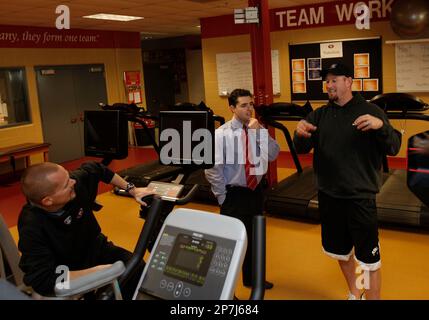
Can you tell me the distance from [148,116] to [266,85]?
5.69 ft

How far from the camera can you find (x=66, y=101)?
9.89 m

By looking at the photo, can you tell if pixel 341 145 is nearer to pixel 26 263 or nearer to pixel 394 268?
pixel 394 268

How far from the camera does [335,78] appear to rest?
2.88m

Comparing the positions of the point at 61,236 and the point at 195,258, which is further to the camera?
the point at 61,236

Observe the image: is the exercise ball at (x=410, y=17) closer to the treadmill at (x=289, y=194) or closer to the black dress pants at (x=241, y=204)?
the treadmill at (x=289, y=194)

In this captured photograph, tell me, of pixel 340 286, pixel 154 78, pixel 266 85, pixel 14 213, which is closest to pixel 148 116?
pixel 266 85

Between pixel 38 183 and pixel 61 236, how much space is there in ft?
1.19

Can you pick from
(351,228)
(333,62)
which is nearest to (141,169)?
(333,62)

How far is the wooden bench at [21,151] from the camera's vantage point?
784 cm

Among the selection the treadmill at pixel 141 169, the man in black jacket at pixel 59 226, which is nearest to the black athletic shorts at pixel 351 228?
the man in black jacket at pixel 59 226

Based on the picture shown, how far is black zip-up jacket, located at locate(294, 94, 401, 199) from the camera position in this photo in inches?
110

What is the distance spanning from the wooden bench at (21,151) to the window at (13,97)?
63 centimetres

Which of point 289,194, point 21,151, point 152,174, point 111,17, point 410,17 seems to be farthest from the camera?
point 111,17

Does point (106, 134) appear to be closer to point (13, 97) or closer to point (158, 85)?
point (13, 97)
